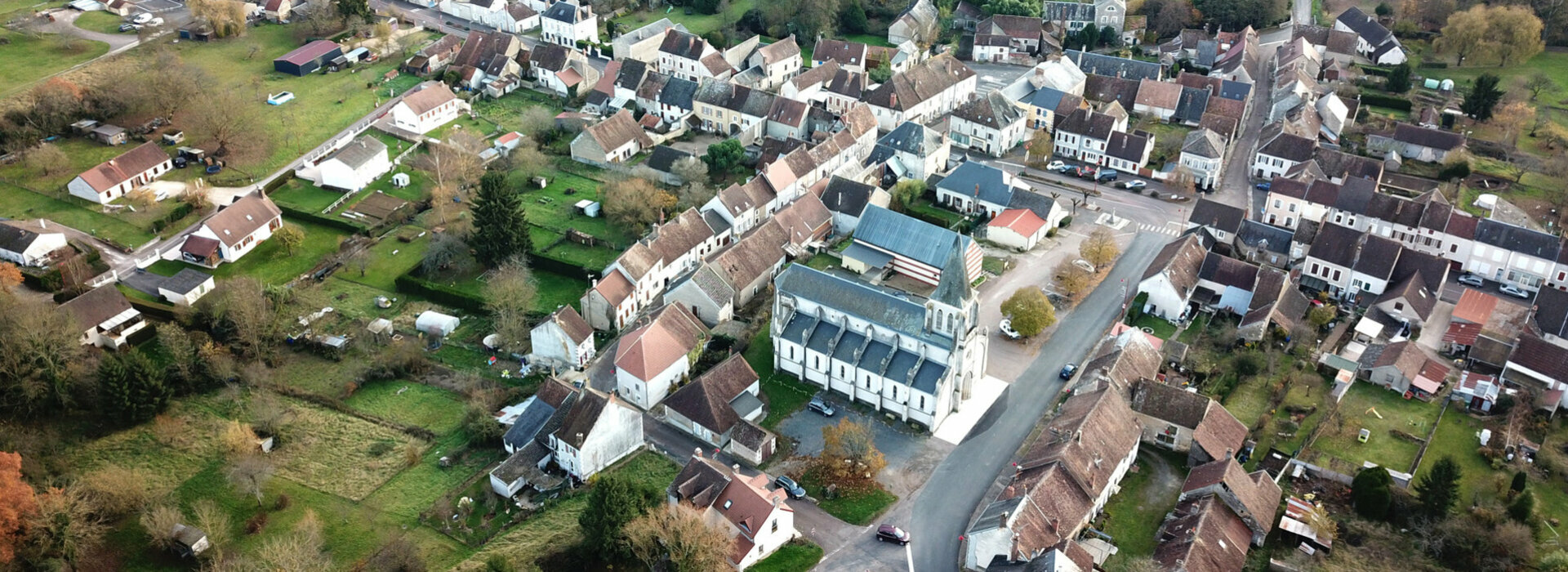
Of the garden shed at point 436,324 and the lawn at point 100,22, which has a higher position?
the lawn at point 100,22

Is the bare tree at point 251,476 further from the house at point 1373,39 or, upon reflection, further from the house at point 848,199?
the house at point 1373,39

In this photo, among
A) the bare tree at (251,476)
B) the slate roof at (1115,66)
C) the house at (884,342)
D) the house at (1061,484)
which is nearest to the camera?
the house at (1061,484)

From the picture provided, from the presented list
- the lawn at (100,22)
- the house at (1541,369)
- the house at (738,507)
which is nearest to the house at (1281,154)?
the house at (1541,369)

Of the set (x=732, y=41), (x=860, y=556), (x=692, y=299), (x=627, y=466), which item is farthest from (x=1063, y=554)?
(x=732, y=41)

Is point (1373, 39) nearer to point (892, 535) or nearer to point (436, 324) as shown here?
point (892, 535)

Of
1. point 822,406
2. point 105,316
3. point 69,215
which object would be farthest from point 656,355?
point 69,215

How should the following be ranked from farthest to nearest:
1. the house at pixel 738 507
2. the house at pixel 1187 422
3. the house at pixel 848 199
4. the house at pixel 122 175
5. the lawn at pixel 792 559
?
the house at pixel 122 175, the house at pixel 848 199, the house at pixel 1187 422, the lawn at pixel 792 559, the house at pixel 738 507

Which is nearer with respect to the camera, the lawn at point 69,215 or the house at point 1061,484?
the house at point 1061,484
